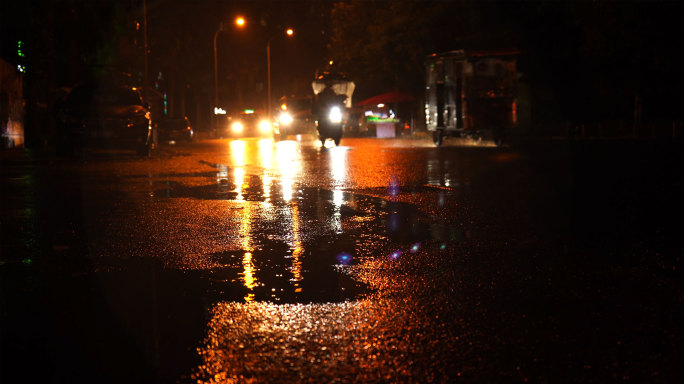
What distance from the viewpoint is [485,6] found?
157 feet

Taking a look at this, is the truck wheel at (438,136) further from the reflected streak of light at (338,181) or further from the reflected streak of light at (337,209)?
the reflected streak of light at (337,209)

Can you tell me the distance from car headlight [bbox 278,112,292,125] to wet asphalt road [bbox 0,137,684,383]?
33.6 metres

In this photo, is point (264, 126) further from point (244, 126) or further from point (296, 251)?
point (296, 251)

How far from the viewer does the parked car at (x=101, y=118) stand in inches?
948

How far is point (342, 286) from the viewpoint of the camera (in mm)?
6457

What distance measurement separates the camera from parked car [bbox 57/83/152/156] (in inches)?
948

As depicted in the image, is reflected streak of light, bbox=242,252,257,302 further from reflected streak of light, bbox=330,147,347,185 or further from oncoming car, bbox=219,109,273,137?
oncoming car, bbox=219,109,273,137

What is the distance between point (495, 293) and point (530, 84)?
4573 cm

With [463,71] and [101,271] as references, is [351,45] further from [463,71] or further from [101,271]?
[101,271]

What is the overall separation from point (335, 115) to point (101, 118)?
11.9m

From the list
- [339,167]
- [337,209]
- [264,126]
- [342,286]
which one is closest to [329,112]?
[339,167]

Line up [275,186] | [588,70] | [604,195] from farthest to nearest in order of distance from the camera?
[588,70] → [275,186] → [604,195]

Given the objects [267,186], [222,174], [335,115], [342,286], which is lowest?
[342,286]

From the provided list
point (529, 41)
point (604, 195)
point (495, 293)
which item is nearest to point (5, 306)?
point (495, 293)
